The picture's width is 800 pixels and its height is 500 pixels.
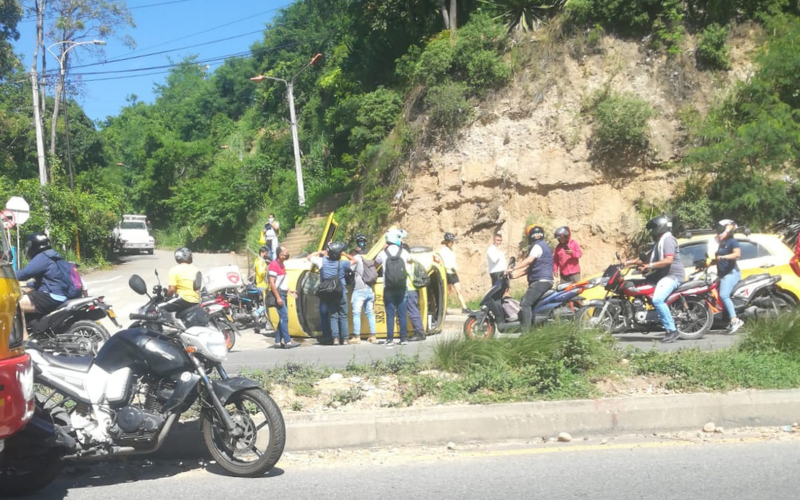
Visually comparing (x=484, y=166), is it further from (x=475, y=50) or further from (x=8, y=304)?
(x=8, y=304)

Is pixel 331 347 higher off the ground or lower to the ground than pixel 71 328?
lower

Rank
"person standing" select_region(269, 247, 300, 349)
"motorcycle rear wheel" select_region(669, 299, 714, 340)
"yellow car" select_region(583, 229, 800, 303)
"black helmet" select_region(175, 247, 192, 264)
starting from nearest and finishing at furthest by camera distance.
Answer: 1. "black helmet" select_region(175, 247, 192, 264)
2. "motorcycle rear wheel" select_region(669, 299, 714, 340)
3. "yellow car" select_region(583, 229, 800, 303)
4. "person standing" select_region(269, 247, 300, 349)

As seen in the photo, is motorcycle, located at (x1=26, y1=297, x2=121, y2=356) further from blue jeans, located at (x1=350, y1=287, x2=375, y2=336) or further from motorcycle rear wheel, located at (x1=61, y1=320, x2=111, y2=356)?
blue jeans, located at (x1=350, y1=287, x2=375, y2=336)

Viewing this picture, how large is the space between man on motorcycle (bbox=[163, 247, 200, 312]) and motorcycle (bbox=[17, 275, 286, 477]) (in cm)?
498

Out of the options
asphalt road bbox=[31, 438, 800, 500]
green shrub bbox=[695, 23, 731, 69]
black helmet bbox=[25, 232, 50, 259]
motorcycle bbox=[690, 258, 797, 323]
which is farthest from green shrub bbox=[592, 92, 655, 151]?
asphalt road bbox=[31, 438, 800, 500]

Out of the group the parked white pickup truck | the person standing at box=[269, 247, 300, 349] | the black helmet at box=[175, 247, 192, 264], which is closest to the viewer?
the black helmet at box=[175, 247, 192, 264]

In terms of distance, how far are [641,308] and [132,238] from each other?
35.2 meters

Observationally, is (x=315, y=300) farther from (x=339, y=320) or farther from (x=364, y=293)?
(x=364, y=293)

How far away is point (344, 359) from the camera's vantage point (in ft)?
34.4

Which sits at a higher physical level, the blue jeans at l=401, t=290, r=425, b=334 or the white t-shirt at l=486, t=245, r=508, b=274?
the white t-shirt at l=486, t=245, r=508, b=274

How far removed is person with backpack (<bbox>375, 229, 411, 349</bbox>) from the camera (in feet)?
39.5

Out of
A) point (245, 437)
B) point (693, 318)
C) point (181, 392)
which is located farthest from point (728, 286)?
point (181, 392)

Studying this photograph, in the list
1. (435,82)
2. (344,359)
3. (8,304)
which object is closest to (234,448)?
(8,304)

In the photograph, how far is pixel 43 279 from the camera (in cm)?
1048
